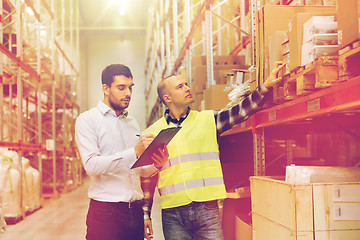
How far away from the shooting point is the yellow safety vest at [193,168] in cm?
278

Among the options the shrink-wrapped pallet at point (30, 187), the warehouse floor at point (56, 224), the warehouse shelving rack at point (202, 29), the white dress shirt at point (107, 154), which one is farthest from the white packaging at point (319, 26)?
the shrink-wrapped pallet at point (30, 187)

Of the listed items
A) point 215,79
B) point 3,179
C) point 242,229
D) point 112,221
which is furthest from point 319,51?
point 3,179

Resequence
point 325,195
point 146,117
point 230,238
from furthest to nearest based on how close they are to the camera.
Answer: point 146,117, point 230,238, point 325,195

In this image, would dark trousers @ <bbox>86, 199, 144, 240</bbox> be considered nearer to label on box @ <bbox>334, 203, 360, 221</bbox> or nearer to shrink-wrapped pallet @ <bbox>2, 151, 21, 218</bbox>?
label on box @ <bbox>334, 203, 360, 221</bbox>

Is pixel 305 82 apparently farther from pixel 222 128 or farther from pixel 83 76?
pixel 83 76

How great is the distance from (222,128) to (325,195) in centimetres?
100

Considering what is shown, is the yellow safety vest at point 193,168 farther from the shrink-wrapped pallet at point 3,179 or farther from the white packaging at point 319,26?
the shrink-wrapped pallet at point 3,179

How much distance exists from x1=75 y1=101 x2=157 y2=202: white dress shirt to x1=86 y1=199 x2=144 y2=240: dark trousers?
5 centimetres

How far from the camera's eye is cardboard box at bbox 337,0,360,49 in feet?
6.25

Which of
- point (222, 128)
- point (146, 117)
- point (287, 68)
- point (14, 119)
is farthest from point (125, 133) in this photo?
point (146, 117)

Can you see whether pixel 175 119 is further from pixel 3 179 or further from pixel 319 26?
pixel 3 179

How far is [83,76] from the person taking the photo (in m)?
24.1

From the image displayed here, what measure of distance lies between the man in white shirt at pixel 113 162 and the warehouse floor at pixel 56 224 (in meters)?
3.25

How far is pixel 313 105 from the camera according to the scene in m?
2.28
